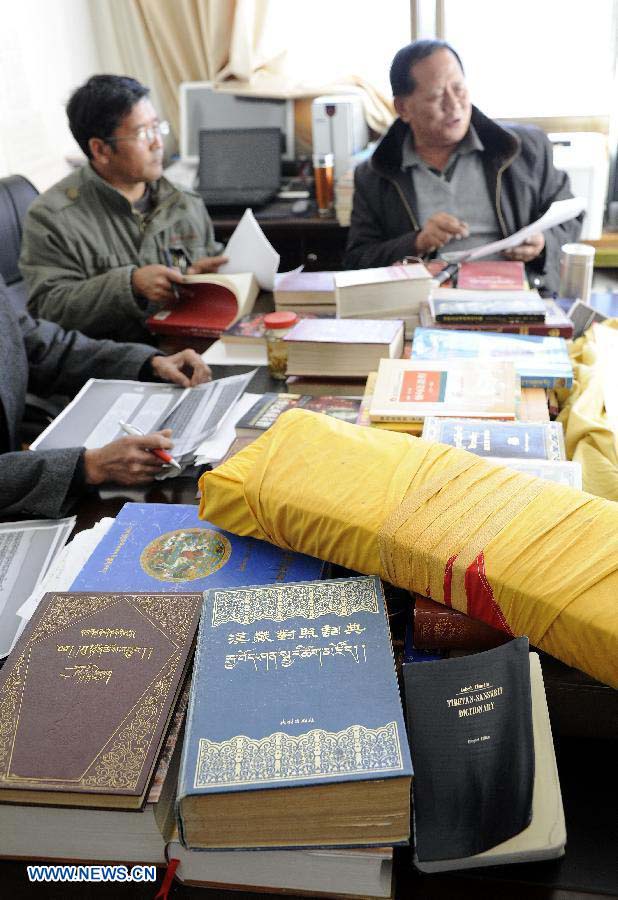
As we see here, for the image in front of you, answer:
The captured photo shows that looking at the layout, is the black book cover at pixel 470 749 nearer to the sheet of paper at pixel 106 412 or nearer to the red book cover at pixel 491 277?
the sheet of paper at pixel 106 412

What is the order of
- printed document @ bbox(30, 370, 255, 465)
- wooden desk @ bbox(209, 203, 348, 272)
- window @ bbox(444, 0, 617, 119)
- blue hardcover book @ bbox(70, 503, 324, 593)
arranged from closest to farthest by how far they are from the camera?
blue hardcover book @ bbox(70, 503, 324, 593) < printed document @ bbox(30, 370, 255, 465) < wooden desk @ bbox(209, 203, 348, 272) < window @ bbox(444, 0, 617, 119)

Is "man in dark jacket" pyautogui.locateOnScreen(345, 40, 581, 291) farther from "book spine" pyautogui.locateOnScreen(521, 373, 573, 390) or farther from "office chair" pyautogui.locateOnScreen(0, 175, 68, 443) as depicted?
"office chair" pyautogui.locateOnScreen(0, 175, 68, 443)

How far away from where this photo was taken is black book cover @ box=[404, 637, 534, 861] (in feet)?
2.09

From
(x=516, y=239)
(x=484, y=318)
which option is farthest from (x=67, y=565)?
(x=516, y=239)

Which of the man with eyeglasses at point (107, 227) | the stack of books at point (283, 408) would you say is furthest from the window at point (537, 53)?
the stack of books at point (283, 408)

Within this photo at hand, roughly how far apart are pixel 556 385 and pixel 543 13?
274 centimetres

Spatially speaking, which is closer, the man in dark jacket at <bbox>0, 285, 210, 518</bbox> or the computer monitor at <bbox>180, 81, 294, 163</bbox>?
the man in dark jacket at <bbox>0, 285, 210, 518</bbox>

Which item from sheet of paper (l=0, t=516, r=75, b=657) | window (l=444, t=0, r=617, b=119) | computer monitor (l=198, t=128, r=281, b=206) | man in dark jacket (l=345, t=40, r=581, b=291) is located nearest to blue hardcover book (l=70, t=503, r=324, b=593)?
sheet of paper (l=0, t=516, r=75, b=657)

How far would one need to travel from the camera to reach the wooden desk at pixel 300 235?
3.04m

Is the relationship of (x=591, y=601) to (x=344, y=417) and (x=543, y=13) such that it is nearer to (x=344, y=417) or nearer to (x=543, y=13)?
(x=344, y=417)

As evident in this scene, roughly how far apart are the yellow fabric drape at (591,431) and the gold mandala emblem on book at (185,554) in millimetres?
521

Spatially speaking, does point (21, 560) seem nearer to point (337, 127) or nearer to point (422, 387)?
point (422, 387)

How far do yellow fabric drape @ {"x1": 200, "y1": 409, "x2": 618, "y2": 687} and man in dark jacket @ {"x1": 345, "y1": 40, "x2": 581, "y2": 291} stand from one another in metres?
1.31

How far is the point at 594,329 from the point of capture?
4.90 feet
